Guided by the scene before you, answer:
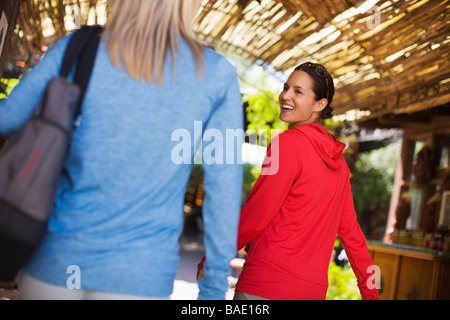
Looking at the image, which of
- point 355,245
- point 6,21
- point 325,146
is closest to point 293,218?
point 325,146

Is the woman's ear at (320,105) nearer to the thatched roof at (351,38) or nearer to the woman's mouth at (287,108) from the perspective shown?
the woman's mouth at (287,108)

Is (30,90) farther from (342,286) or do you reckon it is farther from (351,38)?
(342,286)

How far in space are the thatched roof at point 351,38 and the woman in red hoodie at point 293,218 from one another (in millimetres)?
2018

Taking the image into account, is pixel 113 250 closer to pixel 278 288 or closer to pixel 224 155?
pixel 224 155

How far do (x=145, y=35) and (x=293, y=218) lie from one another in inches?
41.0

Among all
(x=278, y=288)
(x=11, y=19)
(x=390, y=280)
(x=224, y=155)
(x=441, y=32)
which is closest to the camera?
(x=224, y=155)

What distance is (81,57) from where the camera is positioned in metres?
1.65

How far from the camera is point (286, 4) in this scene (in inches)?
190

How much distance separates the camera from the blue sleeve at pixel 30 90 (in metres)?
1.65

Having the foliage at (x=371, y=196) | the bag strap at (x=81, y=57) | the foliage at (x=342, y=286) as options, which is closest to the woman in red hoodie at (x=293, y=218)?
the bag strap at (x=81, y=57)

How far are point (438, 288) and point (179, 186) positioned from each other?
170 inches

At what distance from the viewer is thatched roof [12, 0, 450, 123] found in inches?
175

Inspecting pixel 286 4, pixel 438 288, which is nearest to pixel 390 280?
pixel 438 288

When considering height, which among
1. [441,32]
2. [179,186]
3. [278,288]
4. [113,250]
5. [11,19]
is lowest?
[278,288]
